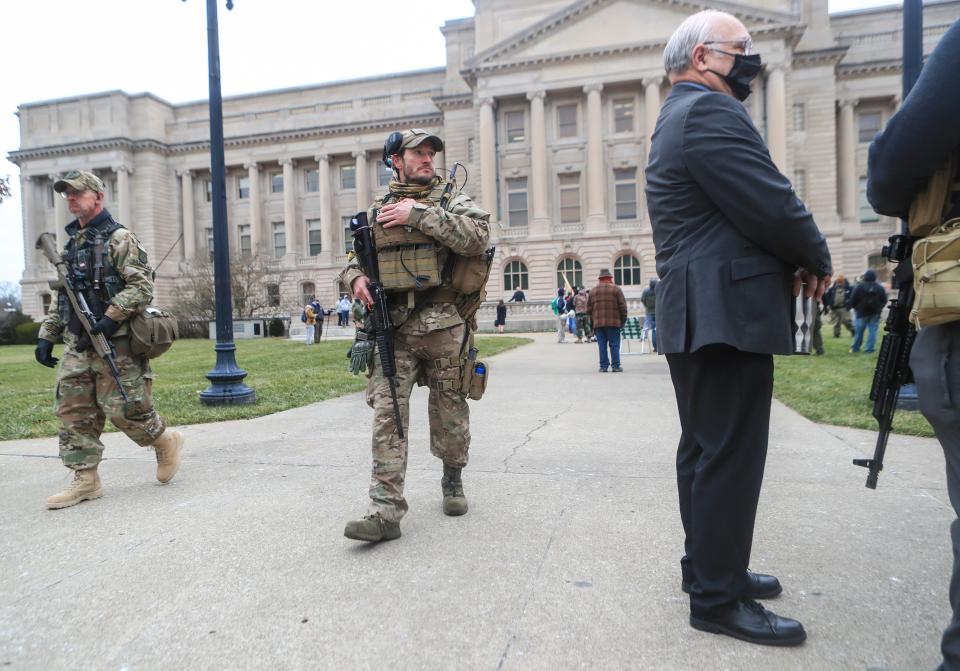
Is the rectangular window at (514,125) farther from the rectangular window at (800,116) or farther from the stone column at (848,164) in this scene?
the stone column at (848,164)

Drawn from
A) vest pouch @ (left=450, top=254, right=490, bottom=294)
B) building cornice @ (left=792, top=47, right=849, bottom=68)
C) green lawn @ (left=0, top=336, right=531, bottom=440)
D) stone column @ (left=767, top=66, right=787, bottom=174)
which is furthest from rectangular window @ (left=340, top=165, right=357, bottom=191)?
vest pouch @ (left=450, top=254, right=490, bottom=294)

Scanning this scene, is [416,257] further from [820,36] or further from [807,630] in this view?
[820,36]

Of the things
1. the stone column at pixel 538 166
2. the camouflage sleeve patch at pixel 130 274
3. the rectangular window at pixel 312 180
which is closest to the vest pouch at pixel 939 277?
the camouflage sleeve patch at pixel 130 274

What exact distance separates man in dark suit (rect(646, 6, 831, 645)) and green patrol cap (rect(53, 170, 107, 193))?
388 cm

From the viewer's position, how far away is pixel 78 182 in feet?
14.0

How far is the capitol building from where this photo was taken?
147 feet

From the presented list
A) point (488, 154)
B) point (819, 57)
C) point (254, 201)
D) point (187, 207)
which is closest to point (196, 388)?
point (488, 154)

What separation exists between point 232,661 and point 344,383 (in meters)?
8.78

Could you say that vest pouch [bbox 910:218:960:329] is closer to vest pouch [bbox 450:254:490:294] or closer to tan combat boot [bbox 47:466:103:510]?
vest pouch [bbox 450:254:490:294]

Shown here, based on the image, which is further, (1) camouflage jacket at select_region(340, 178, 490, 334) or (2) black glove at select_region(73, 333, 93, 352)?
(2) black glove at select_region(73, 333, 93, 352)

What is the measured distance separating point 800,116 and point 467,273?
51.7m

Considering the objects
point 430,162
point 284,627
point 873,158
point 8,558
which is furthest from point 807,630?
point 8,558

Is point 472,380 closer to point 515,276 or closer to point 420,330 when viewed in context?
point 420,330

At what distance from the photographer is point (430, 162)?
3562 millimetres
